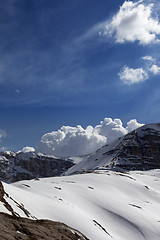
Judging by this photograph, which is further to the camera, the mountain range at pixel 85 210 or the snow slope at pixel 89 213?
the snow slope at pixel 89 213

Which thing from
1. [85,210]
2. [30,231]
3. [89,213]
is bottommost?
[89,213]

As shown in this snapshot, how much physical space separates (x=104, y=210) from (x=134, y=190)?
24.9 meters

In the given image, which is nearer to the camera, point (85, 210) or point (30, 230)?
point (30, 230)

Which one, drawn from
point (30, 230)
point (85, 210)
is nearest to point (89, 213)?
point (85, 210)

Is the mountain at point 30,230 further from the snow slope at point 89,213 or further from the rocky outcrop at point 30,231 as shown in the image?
the snow slope at point 89,213

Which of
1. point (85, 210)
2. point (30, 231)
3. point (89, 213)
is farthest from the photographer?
point (85, 210)

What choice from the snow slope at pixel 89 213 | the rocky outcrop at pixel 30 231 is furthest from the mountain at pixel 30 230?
the snow slope at pixel 89 213

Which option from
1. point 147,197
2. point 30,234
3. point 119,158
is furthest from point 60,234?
point 119,158

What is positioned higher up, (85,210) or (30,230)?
(30,230)

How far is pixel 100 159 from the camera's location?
190875 mm

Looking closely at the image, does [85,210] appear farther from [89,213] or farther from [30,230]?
[30,230]

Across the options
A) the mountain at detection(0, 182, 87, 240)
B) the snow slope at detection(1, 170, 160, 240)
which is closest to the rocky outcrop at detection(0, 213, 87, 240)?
the mountain at detection(0, 182, 87, 240)

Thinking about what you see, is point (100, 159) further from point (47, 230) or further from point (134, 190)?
point (47, 230)

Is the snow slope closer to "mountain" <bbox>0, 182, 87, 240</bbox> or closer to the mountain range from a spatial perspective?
the mountain range
